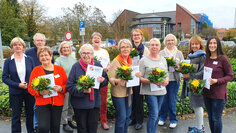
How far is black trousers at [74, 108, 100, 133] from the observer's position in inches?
124

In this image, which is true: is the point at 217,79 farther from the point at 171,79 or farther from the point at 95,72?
the point at 95,72

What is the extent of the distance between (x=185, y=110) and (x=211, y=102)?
6.29ft

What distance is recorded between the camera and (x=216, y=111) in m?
3.48

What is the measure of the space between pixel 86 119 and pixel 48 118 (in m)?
0.67

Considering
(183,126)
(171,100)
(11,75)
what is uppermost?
(11,75)

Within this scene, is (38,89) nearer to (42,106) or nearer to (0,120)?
(42,106)

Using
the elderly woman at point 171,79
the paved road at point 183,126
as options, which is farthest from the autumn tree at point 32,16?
the elderly woman at point 171,79

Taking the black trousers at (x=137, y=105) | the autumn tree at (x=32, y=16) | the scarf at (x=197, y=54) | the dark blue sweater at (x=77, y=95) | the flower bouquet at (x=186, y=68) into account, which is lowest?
the black trousers at (x=137, y=105)

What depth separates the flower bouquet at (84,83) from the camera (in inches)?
112

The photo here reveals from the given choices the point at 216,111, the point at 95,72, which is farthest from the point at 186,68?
the point at 95,72

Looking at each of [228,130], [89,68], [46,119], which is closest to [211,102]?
[228,130]

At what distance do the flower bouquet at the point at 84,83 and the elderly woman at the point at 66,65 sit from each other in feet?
4.12

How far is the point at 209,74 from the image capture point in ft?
11.0

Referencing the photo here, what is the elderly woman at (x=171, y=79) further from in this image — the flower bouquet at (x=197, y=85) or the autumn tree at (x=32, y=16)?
the autumn tree at (x=32, y=16)
